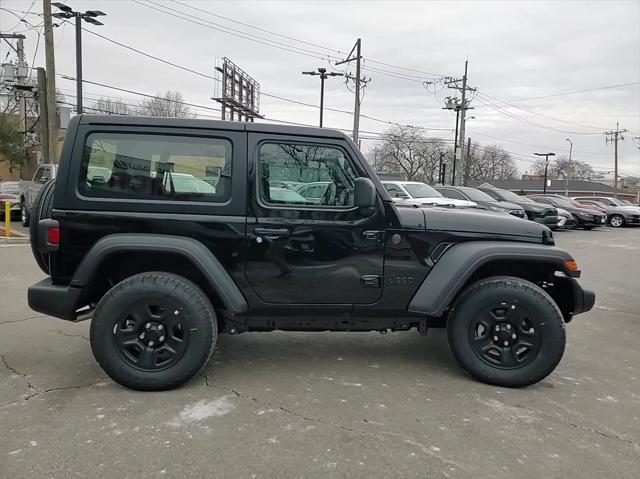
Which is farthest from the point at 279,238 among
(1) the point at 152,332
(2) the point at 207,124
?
(1) the point at 152,332

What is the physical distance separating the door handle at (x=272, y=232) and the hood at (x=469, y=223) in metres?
0.91

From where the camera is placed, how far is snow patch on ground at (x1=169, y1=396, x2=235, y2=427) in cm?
328

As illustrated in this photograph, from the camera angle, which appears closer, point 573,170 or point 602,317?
point 602,317

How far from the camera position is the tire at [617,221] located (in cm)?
2456

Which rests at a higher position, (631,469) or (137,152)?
(137,152)

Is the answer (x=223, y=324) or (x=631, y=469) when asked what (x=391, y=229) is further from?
(x=631, y=469)

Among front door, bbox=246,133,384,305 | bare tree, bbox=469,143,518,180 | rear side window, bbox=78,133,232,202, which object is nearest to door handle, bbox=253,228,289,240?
front door, bbox=246,133,384,305

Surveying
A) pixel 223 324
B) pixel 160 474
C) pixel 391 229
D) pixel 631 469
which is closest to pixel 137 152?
pixel 223 324

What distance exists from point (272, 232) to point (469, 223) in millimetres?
1552

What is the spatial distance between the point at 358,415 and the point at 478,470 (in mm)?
868

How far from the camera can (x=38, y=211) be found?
400 centimetres

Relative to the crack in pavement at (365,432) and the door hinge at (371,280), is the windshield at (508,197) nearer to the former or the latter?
the door hinge at (371,280)

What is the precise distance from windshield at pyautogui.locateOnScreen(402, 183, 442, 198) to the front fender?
11427 mm

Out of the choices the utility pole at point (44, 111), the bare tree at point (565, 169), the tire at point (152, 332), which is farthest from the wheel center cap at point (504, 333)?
the bare tree at point (565, 169)
